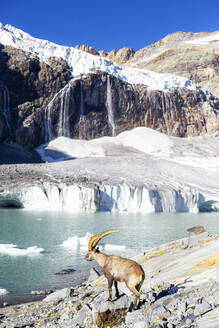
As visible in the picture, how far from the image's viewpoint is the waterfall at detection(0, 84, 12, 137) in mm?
44281

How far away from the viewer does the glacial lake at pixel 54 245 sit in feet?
27.6

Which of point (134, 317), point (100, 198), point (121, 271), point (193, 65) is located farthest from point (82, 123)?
point (134, 317)

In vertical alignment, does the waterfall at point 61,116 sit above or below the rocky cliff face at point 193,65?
below

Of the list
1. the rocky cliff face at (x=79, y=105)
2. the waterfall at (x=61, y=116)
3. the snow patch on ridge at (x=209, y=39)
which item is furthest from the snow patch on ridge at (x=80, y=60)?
the snow patch on ridge at (x=209, y=39)

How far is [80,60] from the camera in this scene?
171ft

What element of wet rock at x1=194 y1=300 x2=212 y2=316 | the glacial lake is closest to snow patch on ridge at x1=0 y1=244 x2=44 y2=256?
the glacial lake

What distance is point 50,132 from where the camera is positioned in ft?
156

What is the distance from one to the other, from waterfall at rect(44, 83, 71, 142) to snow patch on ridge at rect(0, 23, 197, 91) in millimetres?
3973

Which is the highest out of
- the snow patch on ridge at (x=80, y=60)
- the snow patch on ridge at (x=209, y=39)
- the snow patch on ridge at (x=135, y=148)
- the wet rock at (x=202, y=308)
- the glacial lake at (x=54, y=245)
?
the snow patch on ridge at (x=209, y=39)

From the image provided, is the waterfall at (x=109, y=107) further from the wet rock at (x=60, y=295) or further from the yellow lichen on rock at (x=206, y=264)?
the yellow lichen on rock at (x=206, y=264)

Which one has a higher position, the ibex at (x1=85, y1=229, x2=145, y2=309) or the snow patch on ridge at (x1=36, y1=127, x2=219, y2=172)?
the snow patch on ridge at (x1=36, y1=127, x2=219, y2=172)

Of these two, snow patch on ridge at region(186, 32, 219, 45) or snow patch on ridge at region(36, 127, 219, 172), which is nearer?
snow patch on ridge at region(36, 127, 219, 172)

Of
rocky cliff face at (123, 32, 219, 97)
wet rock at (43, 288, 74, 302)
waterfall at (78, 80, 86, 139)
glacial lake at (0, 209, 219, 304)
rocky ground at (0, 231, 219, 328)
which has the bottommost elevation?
glacial lake at (0, 209, 219, 304)

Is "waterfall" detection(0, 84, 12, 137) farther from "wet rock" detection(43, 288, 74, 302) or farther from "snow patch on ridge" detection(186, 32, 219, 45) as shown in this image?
"snow patch on ridge" detection(186, 32, 219, 45)
